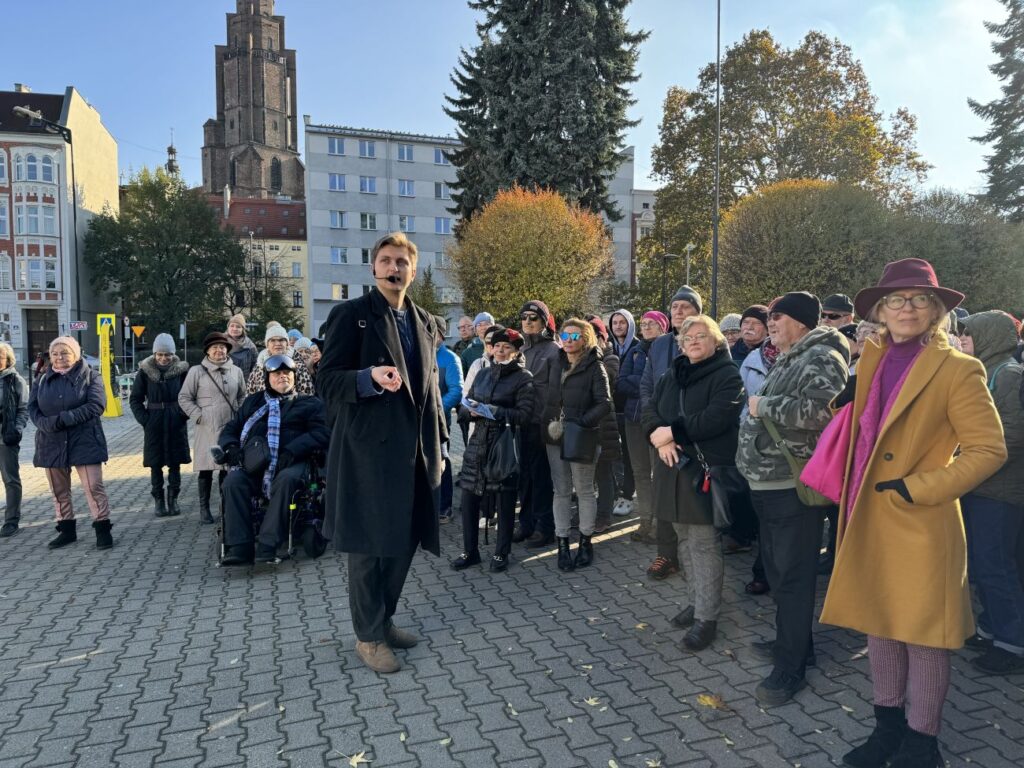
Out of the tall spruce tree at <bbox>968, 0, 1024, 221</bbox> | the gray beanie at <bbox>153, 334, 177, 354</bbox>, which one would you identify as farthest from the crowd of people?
the tall spruce tree at <bbox>968, 0, 1024, 221</bbox>

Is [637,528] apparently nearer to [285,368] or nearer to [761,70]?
[285,368]

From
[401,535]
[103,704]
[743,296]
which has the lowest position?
[103,704]

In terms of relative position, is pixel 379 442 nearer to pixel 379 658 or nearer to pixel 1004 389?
pixel 379 658

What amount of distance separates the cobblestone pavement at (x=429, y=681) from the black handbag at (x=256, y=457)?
33.2 inches

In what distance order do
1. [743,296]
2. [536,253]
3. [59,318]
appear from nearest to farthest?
[743,296], [536,253], [59,318]

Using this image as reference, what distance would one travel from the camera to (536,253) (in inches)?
990

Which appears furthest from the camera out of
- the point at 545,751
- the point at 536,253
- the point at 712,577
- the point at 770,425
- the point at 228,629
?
the point at 536,253

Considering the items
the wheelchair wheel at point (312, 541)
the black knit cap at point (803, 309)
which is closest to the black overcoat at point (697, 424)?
the black knit cap at point (803, 309)

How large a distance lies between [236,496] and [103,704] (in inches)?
87.8

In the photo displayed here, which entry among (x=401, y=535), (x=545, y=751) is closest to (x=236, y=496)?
(x=401, y=535)

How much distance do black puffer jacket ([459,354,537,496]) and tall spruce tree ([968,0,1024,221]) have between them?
35.7m

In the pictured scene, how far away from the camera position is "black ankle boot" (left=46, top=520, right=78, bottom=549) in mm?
Result: 6613

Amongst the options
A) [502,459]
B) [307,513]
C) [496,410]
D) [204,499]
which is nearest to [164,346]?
[204,499]

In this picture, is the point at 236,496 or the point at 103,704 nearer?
the point at 103,704
